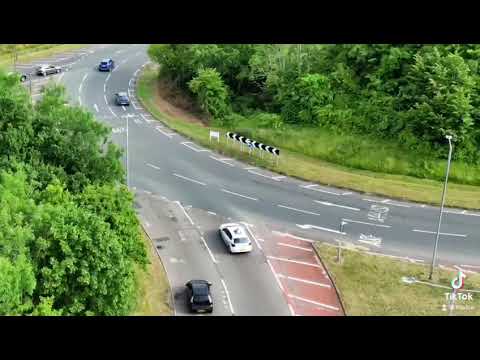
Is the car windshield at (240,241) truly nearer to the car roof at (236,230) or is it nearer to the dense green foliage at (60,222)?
the car roof at (236,230)

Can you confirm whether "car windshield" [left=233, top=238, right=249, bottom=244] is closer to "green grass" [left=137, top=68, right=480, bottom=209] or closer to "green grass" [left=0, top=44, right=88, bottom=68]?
"green grass" [left=137, top=68, right=480, bottom=209]

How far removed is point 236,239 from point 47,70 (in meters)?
40.1

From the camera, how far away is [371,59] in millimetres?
53969

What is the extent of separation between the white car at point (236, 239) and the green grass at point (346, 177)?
9999 mm

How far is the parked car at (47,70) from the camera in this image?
66.5 meters

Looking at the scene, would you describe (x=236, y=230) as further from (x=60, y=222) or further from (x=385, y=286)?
(x=60, y=222)

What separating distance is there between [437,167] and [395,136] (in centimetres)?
507

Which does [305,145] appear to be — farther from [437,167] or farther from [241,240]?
[241,240]

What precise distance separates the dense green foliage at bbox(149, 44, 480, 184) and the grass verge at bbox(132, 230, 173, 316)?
66.3 feet

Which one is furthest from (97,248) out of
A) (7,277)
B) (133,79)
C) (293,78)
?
(133,79)

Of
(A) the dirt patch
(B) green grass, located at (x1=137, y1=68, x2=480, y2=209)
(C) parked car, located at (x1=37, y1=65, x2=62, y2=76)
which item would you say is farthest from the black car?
(C) parked car, located at (x1=37, y1=65, x2=62, y2=76)

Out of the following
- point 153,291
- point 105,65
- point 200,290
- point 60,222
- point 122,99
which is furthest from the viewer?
point 105,65

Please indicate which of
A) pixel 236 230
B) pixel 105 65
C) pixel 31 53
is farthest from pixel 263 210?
pixel 31 53

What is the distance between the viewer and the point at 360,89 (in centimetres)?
5456
